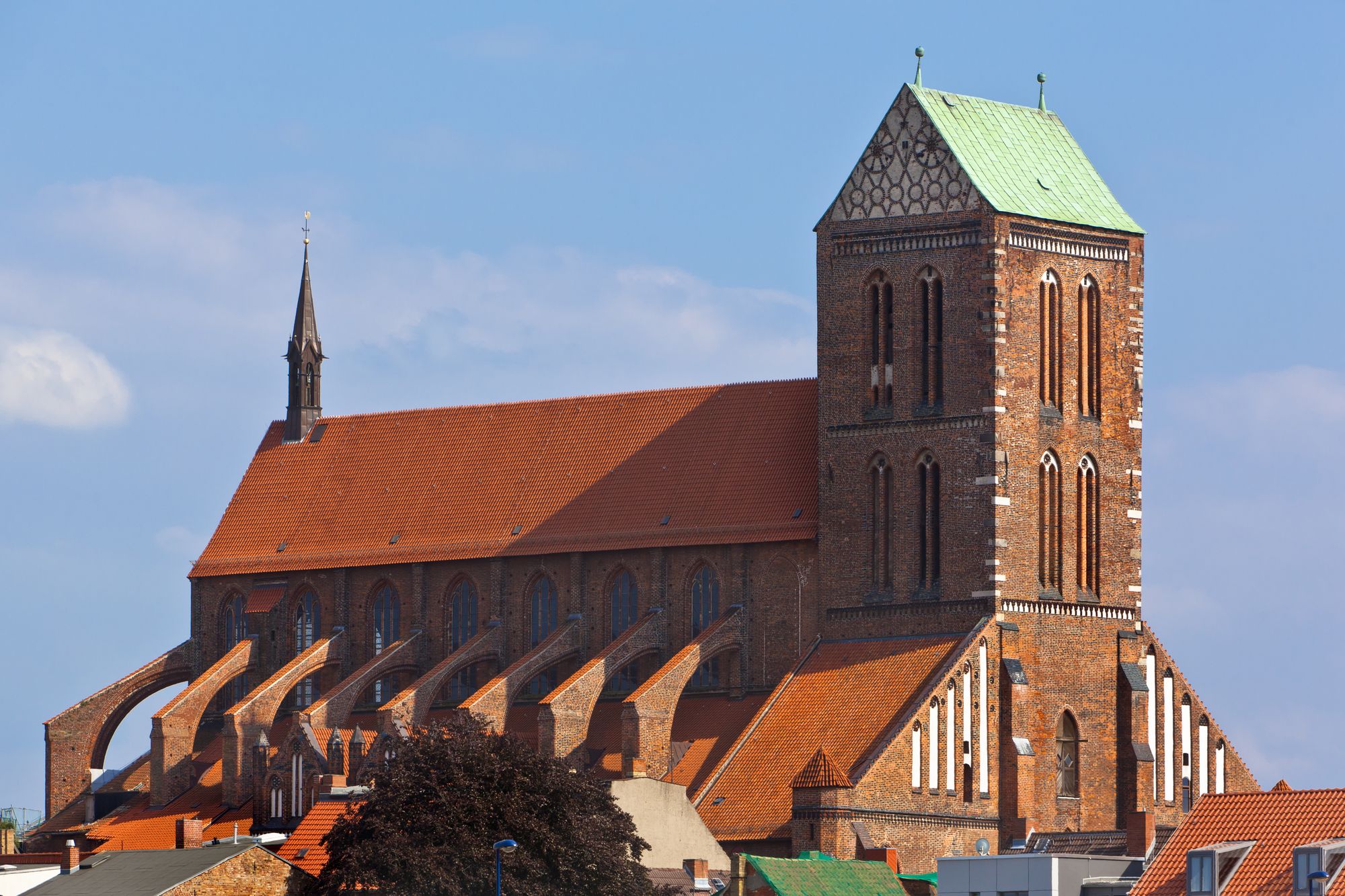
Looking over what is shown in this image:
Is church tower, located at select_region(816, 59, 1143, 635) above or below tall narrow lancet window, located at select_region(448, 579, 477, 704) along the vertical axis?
above

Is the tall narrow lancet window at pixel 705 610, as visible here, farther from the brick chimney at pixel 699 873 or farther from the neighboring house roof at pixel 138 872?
the neighboring house roof at pixel 138 872

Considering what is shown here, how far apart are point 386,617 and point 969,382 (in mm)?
19329

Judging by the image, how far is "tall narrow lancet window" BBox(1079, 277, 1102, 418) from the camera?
9050cm

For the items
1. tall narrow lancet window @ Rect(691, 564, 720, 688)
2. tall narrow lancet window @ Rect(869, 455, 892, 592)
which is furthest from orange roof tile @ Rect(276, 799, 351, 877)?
tall narrow lancet window @ Rect(869, 455, 892, 592)

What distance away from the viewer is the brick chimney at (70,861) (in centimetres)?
8250

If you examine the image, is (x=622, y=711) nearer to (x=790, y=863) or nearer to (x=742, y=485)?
(x=742, y=485)

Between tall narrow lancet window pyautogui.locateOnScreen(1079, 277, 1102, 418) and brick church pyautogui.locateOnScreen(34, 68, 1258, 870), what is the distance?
0.08m

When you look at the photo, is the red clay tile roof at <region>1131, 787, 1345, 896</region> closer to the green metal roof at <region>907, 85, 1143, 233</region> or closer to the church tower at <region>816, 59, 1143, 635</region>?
the church tower at <region>816, 59, 1143, 635</region>

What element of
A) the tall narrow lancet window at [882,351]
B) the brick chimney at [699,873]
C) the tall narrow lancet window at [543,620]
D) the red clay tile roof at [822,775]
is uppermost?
the tall narrow lancet window at [882,351]

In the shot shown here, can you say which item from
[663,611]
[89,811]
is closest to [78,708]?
[89,811]

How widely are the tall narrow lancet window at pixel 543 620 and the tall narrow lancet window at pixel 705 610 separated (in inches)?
173

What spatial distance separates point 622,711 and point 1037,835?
34.8 ft

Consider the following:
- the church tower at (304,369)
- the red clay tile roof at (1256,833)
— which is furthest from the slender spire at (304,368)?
the red clay tile roof at (1256,833)

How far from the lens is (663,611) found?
9356 cm
